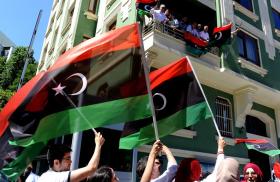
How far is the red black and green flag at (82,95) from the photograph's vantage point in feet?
10.1

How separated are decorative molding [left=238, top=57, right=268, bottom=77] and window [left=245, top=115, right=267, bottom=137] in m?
1.92

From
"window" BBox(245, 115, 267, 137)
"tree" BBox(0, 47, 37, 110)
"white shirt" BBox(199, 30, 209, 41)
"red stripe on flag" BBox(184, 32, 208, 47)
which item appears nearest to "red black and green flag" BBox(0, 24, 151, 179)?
"red stripe on flag" BBox(184, 32, 208, 47)

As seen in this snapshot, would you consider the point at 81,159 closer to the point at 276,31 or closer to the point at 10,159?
the point at 10,159

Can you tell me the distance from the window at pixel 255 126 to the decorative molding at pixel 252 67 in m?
1.92

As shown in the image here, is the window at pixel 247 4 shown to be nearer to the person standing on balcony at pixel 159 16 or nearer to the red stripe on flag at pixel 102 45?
the person standing on balcony at pixel 159 16

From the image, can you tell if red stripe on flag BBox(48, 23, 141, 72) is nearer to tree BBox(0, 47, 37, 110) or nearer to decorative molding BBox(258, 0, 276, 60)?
decorative molding BBox(258, 0, 276, 60)

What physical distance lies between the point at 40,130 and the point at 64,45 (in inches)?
449

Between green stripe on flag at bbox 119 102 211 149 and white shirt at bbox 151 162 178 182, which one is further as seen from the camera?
green stripe on flag at bbox 119 102 211 149

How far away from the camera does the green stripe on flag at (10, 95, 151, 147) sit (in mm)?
3035

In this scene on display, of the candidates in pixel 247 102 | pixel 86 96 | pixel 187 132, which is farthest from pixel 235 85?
pixel 86 96

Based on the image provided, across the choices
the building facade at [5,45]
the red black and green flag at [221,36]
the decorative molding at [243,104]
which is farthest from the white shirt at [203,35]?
the building facade at [5,45]

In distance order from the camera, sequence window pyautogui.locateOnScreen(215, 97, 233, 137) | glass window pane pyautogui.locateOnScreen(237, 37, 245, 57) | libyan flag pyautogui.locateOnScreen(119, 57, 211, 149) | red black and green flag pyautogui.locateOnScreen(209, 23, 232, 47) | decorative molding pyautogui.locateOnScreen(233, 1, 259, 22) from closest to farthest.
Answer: libyan flag pyautogui.locateOnScreen(119, 57, 211, 149)
red black and green flag pyautogui.locateOnScreen(209, 23, 232, 47)
window pyautogui.locateOnScreen(215, 97, 233, 137)
glass window pane pyautogui.locateOnScreen(237, 37, 245, 57)
decorative molding pyautogui.locateOnScreen(233, 1, 259, 22)

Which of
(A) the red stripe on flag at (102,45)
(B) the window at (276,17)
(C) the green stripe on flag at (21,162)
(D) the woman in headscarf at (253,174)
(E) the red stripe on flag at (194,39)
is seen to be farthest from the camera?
(B) the window at (276,17)

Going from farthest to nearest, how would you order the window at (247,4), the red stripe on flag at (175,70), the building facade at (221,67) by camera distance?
the window at (247,4) → the building facade at (221,67) → the red stripe on flag at (175,70)
